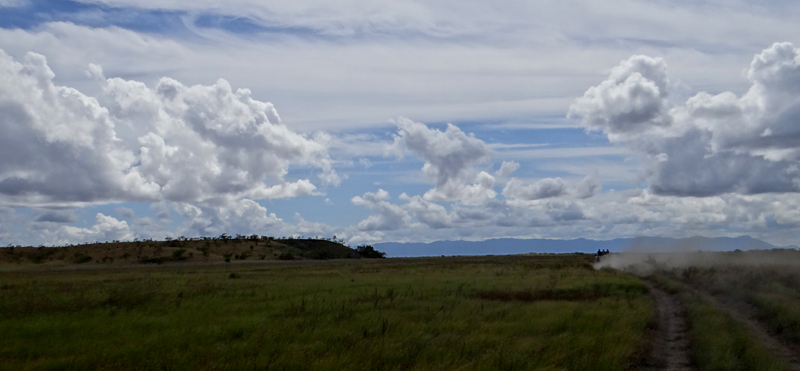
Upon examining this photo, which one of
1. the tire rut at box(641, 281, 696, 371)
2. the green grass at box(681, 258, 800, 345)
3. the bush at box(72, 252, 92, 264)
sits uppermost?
the bush at box(72, 252, 92, 264)

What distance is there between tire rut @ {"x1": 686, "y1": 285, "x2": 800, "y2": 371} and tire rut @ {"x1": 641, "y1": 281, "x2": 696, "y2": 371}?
69.3 inches

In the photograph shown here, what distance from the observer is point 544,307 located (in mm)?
22219

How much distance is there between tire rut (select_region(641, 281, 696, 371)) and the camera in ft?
45.3

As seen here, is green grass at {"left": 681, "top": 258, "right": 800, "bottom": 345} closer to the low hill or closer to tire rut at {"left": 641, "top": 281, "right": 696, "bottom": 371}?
tire rut at {"left": 641, "top": 281, "right": 696, "bottom": 371}

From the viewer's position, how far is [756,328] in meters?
19.1

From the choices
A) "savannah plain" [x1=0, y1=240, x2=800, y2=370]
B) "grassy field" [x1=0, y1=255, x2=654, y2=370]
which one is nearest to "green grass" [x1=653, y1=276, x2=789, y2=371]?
"savannah plain" [x1=0, y1=240, x2=800, y2=370]

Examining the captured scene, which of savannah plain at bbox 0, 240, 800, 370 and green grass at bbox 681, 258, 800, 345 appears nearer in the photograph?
savannah plain at bbox 0, 240, 800, 370

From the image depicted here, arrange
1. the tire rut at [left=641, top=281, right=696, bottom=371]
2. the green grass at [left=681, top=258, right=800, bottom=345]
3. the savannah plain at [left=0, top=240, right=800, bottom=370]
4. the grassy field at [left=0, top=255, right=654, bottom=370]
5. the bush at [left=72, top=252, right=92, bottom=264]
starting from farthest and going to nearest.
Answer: the bush at [left=72, top=252, right=92, bottom=264] → the green grass at [left=681, top=258, right=800, bottom=345] → the tire rut at [left=641, top=281, right=696, bottom=371] → the savannah plain at [left=0, top=240, right=800, bottom=370] → the grassy field at [left=0, top=255, right=654, bottom=370]

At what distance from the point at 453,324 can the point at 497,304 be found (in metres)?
6.02

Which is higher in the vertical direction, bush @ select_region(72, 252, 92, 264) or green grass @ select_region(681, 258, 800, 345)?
bush @ select_region(72, 252, 92, 264)

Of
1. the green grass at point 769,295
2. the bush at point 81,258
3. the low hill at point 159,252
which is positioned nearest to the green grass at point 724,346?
the green grass at point 769,295

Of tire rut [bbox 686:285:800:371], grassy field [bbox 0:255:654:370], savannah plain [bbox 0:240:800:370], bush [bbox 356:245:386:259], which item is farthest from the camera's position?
bush [bbox 356:245:386:259]

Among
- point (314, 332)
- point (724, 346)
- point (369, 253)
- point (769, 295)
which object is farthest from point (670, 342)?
point (369, 253)

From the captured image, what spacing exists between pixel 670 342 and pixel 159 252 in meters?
90.1
